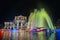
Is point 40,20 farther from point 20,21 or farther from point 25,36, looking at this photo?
point 25,36

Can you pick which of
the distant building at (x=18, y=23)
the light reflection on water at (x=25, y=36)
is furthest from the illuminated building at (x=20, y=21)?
the light reflection on water at (x=25, y=36)

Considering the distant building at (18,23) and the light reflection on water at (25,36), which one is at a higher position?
the distant building at (18,23)

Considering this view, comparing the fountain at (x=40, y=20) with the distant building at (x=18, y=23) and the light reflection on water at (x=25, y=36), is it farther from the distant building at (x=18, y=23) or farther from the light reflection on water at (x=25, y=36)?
the light reflection on water at (x=25, y=36)

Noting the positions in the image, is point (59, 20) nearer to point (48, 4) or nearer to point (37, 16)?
point (48, 4)

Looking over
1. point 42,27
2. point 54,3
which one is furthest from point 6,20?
point 54,3

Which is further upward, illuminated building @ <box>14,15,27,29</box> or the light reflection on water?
illuminated building @ <box>14,15,27,29</box>

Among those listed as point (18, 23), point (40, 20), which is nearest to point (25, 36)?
point (18, 23)

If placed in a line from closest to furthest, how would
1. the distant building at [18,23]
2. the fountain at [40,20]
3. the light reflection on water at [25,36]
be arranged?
the light reflection on water at [25,36]
the distant building at [18,23]
the fountain at [40,20]

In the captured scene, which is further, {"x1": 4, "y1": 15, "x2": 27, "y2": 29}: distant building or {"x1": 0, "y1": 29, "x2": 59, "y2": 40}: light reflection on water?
{"x1": 4, "y1": 15, "x2": 27, "y2": 29}: distant building

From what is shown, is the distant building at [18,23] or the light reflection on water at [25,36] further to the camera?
the distant building at [18,23]

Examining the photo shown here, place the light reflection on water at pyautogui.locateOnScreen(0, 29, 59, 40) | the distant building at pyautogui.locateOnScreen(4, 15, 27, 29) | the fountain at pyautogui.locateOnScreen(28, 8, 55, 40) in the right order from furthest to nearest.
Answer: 1. the fountain at pyautogui.locateOnScreen(28, 8, 55, 40)
2. the distant building at pyautogui.locateOnScreen(4, 15, 27, 29)
3. the light reflection on water at pyautogui.locateOnScreen(0, 29, 59, 40)

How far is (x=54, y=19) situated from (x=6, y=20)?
5.56 ft

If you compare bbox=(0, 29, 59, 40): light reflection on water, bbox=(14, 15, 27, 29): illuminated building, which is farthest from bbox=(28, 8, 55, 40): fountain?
bbox=(0, 29, 59, 40): light reflection on water

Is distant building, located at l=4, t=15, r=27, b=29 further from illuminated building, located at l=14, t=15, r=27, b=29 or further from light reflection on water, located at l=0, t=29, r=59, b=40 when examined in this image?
light reflection on water, located at l=0, t=29, r=59, b=40
